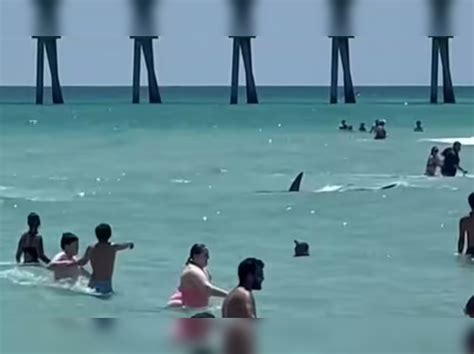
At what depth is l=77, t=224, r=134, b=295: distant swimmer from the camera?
10.4 m

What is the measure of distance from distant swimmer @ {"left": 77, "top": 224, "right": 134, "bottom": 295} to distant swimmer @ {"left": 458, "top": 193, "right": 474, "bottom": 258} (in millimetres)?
3102

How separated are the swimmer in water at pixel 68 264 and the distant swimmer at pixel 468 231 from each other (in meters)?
3.37

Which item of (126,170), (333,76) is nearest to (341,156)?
(126,170)

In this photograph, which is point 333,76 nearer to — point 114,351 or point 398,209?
point 398,209

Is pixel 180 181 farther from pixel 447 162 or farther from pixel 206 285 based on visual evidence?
pixel 206 285

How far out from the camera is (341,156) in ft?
113

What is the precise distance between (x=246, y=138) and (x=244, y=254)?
106ft

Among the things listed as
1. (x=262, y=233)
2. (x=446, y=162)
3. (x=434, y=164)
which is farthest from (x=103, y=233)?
(x=434, y=164)

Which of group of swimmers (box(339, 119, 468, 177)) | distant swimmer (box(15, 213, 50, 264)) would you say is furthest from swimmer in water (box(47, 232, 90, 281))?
group of swimmers (box(339, 119, 468, 177))

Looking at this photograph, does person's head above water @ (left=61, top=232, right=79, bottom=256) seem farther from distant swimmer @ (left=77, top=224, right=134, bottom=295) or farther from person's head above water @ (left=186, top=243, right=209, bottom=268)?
person's head above water @ (left=186, top=243, right=209, bottom=268)

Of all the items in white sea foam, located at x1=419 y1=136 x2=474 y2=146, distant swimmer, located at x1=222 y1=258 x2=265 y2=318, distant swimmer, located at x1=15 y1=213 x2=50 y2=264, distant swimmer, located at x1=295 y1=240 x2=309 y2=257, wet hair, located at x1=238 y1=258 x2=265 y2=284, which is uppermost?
wet hair, located at x1=238 y1=258 x2=265 y2=284

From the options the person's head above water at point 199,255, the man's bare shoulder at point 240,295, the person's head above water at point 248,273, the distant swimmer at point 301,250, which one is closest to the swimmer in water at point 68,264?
the person's head above water at point 199,255

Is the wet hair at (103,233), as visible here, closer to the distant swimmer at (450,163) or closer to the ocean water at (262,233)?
the ocean water at (262,233)

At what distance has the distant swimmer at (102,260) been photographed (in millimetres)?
10352
